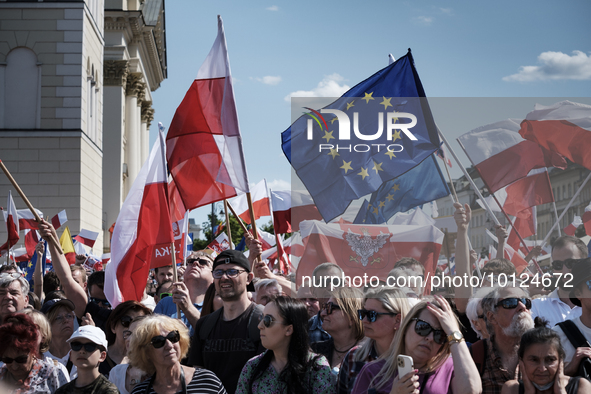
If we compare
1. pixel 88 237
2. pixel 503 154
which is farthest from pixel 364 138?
pixel 88 237

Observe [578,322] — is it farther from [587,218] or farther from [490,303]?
[587,218]

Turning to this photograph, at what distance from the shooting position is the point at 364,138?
22.8ft

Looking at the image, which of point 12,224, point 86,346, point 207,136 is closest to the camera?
point 86,346

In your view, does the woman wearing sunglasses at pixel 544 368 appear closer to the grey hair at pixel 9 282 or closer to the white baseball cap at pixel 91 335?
the white baseball cap at pixel 91 335

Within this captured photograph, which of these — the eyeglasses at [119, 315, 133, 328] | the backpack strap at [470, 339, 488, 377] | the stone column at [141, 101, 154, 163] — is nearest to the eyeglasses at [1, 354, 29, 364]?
the eyeglasses at [119, 315, 133, 328]

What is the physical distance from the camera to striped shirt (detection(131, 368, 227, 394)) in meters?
4.68

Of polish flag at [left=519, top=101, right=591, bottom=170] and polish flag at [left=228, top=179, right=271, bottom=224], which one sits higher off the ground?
polish flag at [left=519, top=101, right=591, bottom=170]

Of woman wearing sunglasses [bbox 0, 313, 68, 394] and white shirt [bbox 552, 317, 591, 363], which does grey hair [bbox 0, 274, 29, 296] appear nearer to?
woman wearing sunglasses [bbox 0, 313, 68, 394]

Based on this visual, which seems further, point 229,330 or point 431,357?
point 229,330

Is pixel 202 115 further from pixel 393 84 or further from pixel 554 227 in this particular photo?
pixel 554 227

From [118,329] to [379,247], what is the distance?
2.51 metres

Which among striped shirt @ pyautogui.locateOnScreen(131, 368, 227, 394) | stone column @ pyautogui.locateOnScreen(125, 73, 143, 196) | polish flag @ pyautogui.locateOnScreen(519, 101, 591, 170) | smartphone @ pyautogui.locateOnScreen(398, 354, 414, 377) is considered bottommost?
striped shirt @ pyautogui.locateOnScreen(131, 368, 227, 394)

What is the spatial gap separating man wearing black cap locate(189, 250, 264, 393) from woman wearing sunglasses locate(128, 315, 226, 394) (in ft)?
1.75

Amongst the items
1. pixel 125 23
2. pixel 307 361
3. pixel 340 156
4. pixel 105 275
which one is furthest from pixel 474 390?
pixel 125 23
